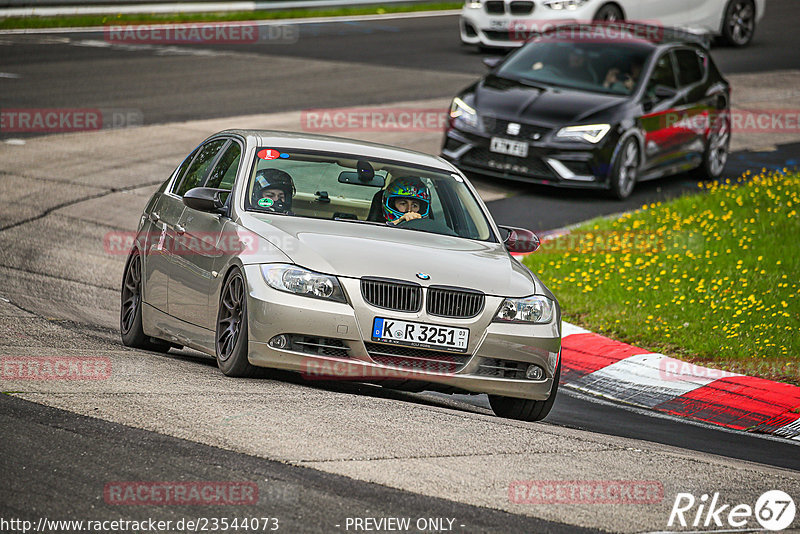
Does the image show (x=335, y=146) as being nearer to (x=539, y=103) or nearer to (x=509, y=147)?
(x=509, y=147)

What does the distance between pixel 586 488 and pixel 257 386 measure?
2184mm

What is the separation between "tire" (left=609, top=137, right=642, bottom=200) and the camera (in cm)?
1605

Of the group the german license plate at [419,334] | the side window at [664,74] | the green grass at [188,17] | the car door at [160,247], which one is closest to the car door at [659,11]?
the side window at [664,74]

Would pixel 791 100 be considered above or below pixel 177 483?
below

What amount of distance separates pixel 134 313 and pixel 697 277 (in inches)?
217

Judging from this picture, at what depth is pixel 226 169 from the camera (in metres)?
8.74

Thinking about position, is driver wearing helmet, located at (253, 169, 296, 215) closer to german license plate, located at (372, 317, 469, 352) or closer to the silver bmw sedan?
the silver bmw sedan

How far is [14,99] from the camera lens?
774 inches

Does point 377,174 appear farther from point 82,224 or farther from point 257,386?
point 82,224

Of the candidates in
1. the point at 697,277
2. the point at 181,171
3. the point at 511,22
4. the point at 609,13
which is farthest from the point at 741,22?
the point at 181,171

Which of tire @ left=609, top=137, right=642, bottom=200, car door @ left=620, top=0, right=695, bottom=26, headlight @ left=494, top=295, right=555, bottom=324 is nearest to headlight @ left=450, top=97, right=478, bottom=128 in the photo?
tire @ left=609, top=137, right=642, bottom=200

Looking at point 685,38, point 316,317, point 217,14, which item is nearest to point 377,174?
point 316,317

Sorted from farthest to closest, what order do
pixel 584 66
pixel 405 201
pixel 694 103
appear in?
pixel 694 103, pixel 584 66, pixel 405 201

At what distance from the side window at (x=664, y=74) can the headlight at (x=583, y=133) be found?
60.5 inches
